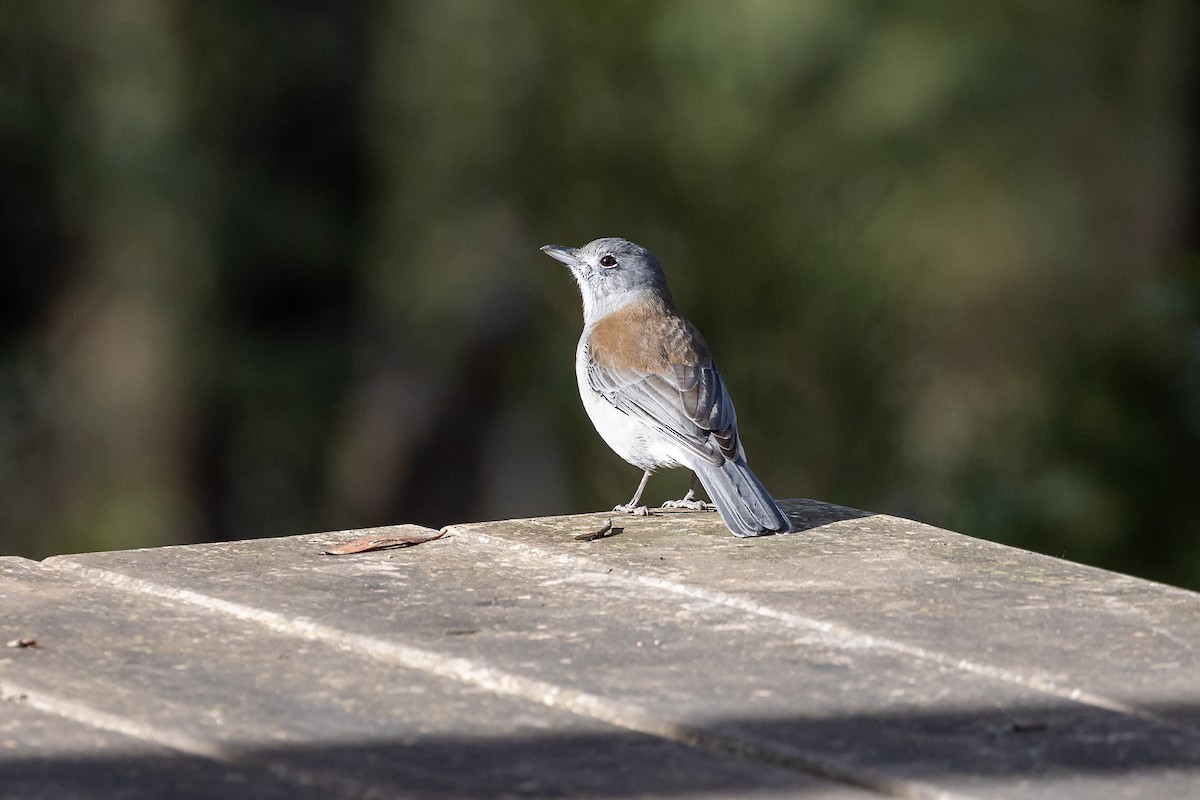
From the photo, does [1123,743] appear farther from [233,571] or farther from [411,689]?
[233,571]

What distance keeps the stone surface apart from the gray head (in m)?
3.31

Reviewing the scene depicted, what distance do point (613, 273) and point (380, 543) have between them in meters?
3.42

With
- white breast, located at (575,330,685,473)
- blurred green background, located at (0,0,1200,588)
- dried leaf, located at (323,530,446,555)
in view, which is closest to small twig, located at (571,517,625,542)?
dried leaf, located at (323,530,446,555)

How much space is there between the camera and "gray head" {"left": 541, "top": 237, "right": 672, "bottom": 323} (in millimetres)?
Result: 6727

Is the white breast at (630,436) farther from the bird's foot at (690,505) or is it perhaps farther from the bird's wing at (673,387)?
the bird's foot at (690,505)

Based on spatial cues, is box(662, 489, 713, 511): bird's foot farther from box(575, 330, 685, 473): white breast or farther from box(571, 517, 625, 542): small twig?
box(571, 517, 625, 542): small twig

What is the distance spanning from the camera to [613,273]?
677 centimetres

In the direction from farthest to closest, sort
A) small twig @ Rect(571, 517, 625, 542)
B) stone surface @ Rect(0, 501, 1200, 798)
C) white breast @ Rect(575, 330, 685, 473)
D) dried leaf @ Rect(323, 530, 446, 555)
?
white breast @ Rect(575, 330, 685, 473), small twig @ Rect(571, 517, 625, 542), dried leaf @ Rect(323, 530, 446, 555), stone surface @ Rect(0, 501, 1200, 798)

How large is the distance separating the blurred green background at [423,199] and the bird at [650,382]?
3334 millimetres

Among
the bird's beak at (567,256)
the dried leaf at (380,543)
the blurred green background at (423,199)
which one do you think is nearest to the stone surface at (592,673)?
the dried leaf at (380,543)

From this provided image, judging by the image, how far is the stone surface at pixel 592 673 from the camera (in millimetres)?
1992

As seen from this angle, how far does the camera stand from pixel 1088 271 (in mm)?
14430

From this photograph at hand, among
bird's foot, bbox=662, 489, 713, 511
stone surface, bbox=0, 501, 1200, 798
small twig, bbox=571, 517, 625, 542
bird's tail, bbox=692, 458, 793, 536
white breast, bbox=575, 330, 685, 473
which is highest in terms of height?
stone surface, bbox=0, 501, 1200, 798

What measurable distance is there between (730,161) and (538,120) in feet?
7.01
